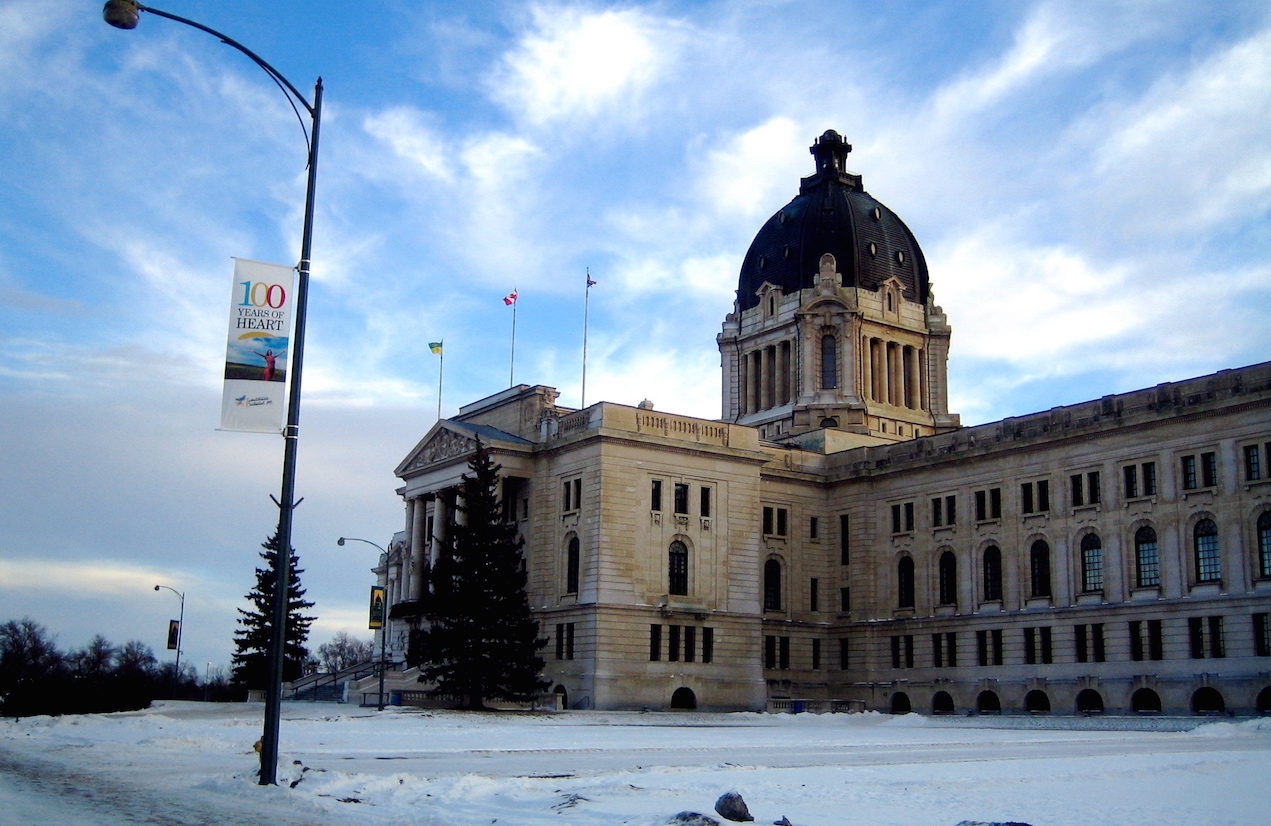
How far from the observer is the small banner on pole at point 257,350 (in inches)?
827

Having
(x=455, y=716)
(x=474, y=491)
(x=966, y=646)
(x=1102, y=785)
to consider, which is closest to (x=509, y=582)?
(x=474, y=491)

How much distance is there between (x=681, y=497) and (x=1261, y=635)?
29884 mm

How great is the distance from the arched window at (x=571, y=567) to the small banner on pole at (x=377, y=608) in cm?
1340

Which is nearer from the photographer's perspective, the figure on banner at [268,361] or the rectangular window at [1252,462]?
the figure on banner at [268,361]

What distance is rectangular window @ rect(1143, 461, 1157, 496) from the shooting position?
207 ft

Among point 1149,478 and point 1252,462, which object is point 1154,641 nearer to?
point 1149,478

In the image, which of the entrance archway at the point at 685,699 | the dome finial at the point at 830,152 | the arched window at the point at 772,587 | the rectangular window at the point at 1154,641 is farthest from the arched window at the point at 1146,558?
the dome finial at the point at 830,152

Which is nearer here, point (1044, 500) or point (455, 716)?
point (455, 716)

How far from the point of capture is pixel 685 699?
2808 inches

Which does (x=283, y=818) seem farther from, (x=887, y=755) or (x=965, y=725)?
(x=965, y=725)

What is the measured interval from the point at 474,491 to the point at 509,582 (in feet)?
16.5

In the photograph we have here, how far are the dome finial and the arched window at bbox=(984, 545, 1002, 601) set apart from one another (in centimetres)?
4039

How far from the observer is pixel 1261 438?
58219mm

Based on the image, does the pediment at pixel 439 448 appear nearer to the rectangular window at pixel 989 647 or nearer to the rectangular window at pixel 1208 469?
the rectangular window at pixel 989 647
